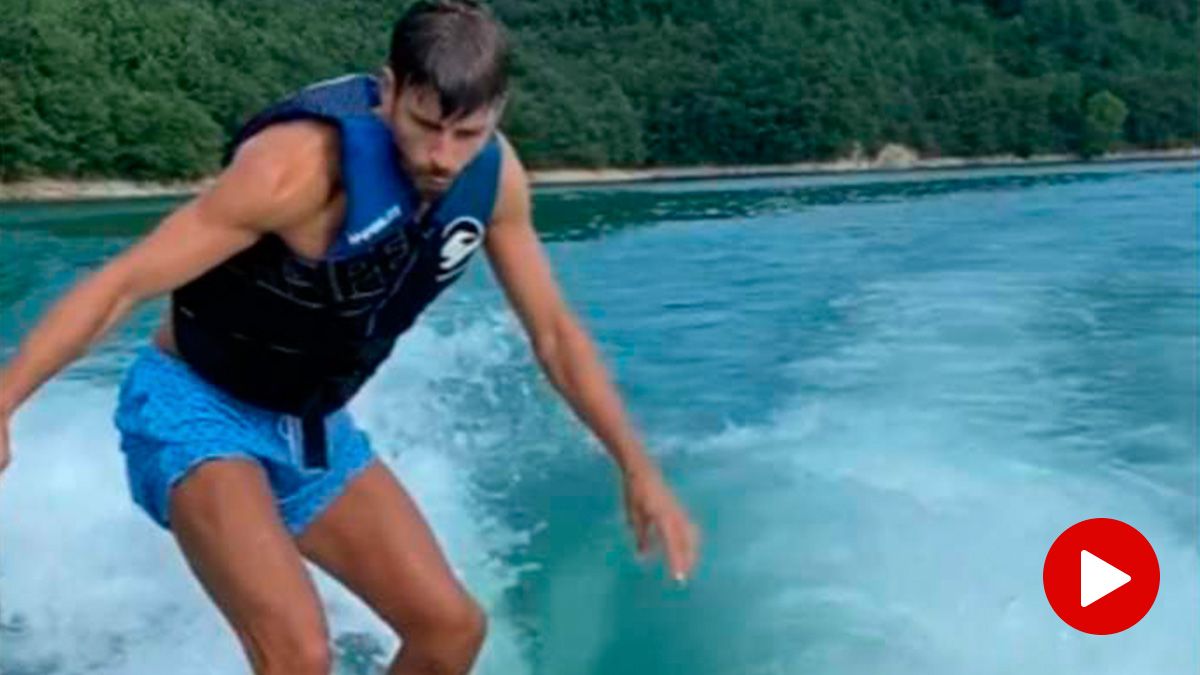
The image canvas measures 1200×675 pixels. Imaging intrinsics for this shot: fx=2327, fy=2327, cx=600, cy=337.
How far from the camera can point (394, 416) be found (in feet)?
25.5

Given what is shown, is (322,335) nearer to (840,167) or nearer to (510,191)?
(510,191)

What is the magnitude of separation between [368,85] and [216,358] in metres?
0.40

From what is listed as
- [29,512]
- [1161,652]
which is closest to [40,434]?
[29,512]

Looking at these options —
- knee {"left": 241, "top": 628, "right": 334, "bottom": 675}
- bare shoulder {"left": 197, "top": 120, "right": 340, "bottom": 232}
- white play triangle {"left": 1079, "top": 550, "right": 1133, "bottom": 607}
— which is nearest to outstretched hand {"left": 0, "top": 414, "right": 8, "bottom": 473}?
bare shoulder {"left": 197, "top": 120, "right": 340, "bottom": 232}

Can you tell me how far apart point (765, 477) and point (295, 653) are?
4.13 m

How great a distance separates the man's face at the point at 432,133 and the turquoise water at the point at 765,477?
7.95ft

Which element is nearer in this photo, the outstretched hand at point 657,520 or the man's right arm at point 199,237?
the man's right arm at point 199,237

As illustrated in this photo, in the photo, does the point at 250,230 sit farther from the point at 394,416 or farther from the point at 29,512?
the point at 394,416

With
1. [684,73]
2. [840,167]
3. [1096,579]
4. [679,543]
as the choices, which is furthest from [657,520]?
[684,73]

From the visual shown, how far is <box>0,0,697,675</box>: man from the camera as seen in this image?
260cm

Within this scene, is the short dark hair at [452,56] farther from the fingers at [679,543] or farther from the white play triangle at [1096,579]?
the white play triangle at [1096,579]

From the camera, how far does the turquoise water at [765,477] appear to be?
16.9ft

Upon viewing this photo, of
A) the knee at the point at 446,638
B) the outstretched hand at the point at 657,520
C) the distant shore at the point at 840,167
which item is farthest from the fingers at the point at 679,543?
the distant shore at the point at 840,167

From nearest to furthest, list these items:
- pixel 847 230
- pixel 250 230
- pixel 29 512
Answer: pixel 250 230, pixel 29 512, pixel 847 230
